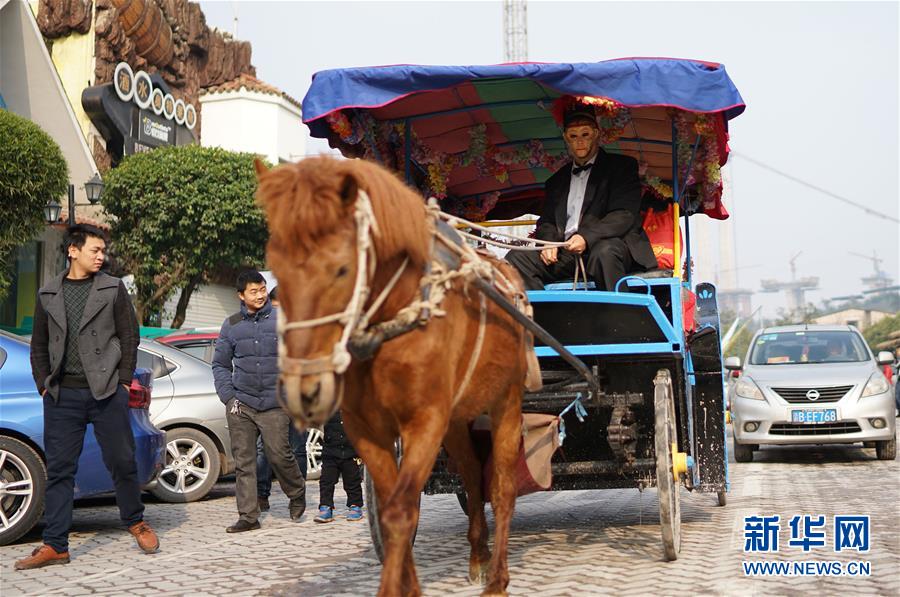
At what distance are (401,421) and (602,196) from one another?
3191 mm

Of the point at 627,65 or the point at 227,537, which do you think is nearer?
the point at 627,65

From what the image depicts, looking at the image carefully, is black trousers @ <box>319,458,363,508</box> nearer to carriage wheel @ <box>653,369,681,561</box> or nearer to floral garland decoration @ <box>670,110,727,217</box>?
carriage wheel @ <box>653,369,681,561</box>

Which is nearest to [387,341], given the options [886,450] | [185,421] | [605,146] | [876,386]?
[605,146]

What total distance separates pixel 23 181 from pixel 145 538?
13096 mm

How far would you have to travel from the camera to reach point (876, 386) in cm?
1374

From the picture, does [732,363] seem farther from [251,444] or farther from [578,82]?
[578,82]

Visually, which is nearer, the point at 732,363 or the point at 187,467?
the point at 187,467

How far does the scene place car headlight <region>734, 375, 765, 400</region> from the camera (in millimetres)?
13977

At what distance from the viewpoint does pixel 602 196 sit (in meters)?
7.15

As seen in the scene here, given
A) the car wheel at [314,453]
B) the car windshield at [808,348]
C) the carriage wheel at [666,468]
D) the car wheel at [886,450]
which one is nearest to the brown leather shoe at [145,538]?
the carriage wheel at [666,468]

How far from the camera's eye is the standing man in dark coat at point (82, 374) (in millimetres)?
7105

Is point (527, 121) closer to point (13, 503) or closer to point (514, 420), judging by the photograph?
point (514, 420)

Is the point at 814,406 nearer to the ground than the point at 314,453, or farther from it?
farther from it

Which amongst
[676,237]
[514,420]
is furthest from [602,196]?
[514,420]
